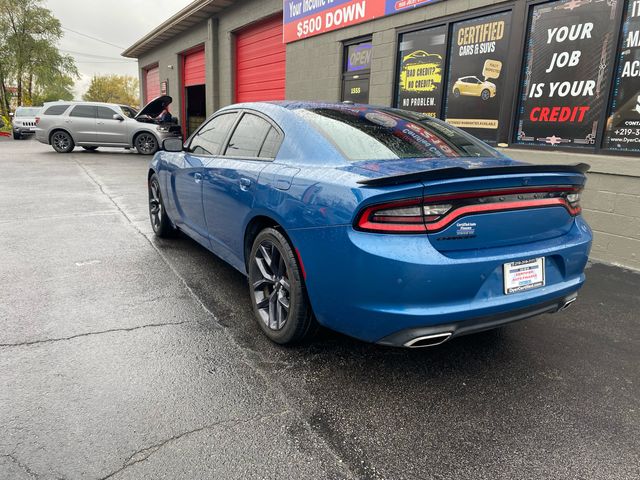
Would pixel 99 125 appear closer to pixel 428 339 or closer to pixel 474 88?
pixel 474 88

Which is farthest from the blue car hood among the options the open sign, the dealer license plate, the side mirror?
the open sign

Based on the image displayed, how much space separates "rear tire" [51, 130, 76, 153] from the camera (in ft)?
53.7

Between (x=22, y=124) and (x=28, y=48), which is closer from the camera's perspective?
(x=22, y=124)

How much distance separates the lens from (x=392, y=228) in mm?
2178

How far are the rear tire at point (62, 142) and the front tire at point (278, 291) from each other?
16264 mm

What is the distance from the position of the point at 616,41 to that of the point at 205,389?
559cm

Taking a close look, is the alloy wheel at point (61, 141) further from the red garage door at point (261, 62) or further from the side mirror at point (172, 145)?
the side mirror at point (172, 145)

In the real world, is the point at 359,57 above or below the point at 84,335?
above

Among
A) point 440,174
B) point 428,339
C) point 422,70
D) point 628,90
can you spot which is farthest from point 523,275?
point 422,70

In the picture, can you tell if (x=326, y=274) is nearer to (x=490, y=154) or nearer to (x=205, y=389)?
(x=205, y=389)

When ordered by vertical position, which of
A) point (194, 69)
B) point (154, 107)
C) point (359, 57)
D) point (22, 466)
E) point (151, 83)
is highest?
point (151, 83)

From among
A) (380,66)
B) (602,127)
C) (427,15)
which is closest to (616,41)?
(602,127)

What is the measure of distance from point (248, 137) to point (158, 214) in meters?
2.48

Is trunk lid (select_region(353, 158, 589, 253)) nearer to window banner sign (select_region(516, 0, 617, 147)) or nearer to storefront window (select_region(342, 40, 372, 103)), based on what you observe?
window banner sign (select_region(516, 0, 617, 147))
